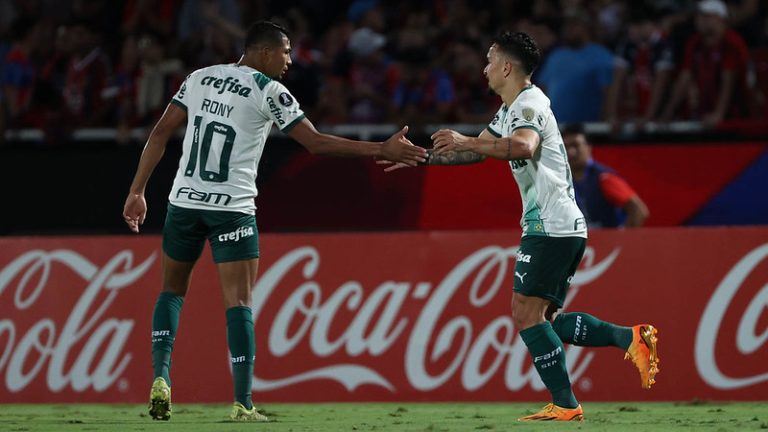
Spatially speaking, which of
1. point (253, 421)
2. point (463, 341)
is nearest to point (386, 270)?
point (463, 341)

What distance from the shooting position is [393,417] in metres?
8.41

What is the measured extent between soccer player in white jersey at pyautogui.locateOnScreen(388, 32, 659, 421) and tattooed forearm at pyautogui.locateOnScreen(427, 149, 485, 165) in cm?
3

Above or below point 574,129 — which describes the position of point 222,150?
below

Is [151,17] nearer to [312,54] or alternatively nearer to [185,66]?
[185,66]

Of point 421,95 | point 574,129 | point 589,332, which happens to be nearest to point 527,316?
point 589,332

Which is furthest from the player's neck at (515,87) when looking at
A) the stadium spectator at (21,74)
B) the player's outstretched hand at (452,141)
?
the stadium spectator at (21,74)

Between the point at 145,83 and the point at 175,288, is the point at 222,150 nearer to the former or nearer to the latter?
the point at 175,288

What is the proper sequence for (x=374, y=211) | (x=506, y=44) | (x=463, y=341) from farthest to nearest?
(x=374, y=211) → (x=463, y=341) → (x=506, y=44)

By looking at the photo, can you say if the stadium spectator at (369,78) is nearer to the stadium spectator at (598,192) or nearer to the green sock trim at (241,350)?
the stadium spectator at (598,192)

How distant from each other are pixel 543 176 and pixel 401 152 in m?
0.81

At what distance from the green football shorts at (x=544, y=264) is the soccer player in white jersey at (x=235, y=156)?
82 cm

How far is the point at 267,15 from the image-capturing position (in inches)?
591

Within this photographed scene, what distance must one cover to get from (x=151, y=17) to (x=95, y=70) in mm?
1313

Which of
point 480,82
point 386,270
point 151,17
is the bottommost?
point 386,270
